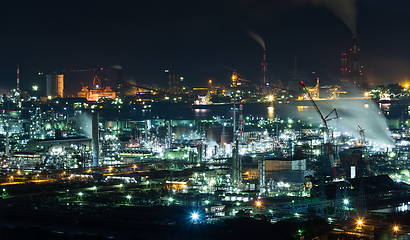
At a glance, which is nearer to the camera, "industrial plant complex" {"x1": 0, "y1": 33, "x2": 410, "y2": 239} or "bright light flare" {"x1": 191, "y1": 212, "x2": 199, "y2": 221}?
"bright light flare" {"x1": 191, "y1": 212, "x2": 199, "y2": 221}

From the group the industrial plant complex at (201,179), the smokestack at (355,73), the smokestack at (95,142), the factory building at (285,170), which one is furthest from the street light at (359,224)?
the smokestack at (355,73)

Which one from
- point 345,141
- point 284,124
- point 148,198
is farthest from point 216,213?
point 284,124

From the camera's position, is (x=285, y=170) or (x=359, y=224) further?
(x=285, y=170)

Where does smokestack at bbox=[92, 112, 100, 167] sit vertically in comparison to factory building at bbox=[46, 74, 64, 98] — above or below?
below

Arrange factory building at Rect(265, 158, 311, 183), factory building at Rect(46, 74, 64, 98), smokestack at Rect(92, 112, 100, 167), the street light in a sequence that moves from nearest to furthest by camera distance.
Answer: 1. the street light
2. factory building at Rect(265, 158, 311, 183)
3. smokestack at Rect(92, 112, 100, 167)
4. factory building at Rect(46, 74, 64, 98)

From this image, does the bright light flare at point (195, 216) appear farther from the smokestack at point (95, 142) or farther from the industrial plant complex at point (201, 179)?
the smokestack at point (95, 142)

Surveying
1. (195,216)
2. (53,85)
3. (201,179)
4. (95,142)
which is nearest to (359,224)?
(195,216)

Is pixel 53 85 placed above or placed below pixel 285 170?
above

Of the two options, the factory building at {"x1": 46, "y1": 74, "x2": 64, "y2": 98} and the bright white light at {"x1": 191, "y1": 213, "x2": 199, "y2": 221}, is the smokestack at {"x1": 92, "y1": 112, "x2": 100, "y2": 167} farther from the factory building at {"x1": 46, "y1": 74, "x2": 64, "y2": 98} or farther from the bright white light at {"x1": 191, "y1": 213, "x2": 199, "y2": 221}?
the factory building at {"x1": 46, "y1": 74, "x2": 64, "y2": 98}

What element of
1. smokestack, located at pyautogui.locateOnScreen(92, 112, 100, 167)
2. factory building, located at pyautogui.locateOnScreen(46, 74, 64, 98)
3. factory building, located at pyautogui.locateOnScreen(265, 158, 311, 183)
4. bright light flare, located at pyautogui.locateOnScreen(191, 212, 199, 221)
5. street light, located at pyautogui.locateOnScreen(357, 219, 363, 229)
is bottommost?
street light, located at pyautogui.locateOnScreen(357, 219, 363, 229)

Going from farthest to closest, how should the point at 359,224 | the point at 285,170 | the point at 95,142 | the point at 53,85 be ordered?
the point at 53,85
the point at 95,142
the point at 285,170
the point at 359,224

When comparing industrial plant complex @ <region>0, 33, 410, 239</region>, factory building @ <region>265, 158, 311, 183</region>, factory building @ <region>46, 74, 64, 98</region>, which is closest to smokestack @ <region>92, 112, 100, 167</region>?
industrial plant complex @ <region>0, 33, 410, 239</region>

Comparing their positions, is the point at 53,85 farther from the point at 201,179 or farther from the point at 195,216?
the point at 195,216
